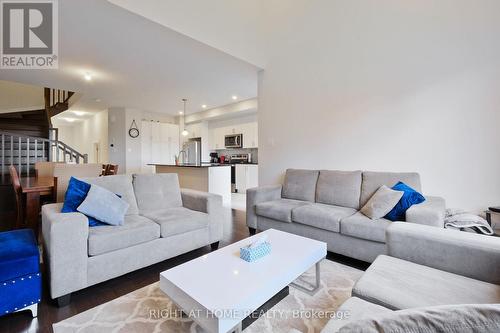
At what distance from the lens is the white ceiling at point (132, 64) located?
2.83 metres

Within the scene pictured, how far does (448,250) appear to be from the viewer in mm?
1376

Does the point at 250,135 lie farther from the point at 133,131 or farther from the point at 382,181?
the point at 382,181

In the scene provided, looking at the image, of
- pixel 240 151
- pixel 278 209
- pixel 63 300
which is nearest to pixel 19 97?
pixel 240 151

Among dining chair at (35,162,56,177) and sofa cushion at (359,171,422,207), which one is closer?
sofa cushion at (359,171,422,207)

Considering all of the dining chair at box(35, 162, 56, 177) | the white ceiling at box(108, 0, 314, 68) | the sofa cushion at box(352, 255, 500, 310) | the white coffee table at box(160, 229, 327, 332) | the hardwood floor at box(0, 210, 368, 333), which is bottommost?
the hardwood floor at box(0, 210, 368, 333)

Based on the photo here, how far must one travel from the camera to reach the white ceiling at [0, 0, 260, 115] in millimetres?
2830

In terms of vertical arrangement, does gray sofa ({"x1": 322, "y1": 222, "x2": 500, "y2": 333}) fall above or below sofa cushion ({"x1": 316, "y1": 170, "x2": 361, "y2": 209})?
below

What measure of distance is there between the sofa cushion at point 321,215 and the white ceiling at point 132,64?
8.62 feet

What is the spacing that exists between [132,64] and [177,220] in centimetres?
330

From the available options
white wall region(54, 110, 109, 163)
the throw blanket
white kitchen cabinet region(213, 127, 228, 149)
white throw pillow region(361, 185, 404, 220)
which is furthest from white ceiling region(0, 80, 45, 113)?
the throw blanket

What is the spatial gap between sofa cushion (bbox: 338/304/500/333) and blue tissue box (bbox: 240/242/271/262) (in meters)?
1.12

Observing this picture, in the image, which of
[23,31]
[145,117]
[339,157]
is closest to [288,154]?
[339,157]

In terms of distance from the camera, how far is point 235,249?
1745 mm

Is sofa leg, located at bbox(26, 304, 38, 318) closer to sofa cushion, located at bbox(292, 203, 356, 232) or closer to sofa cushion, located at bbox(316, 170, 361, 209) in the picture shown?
sofa cushion, located at bbox(292, 203, 356, 232)
